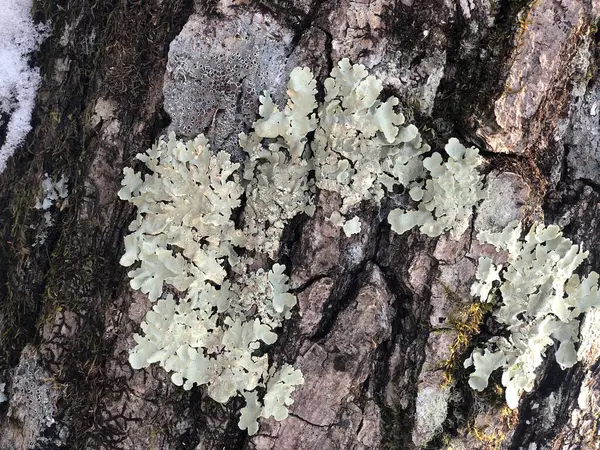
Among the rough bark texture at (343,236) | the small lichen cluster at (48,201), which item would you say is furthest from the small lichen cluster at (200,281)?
the small lichen cluster at (48,201)

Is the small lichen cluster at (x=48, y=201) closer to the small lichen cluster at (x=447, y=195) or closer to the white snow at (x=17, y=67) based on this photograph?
the white snow at (x=17, y=67)

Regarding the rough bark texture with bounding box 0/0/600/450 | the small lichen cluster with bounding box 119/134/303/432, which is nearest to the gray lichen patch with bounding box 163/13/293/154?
the rough bark texture with bounding box 0/0/600/450

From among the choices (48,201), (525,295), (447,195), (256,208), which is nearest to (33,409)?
(48,201)

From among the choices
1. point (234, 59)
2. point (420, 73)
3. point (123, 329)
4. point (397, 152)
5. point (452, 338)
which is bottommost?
point (123, 329)

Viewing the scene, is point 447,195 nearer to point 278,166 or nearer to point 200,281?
point 278,166

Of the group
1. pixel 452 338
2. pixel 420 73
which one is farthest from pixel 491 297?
pixel 420 73

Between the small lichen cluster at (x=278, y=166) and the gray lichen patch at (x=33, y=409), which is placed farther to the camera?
the gray lichen patch at (x=33, y=409)

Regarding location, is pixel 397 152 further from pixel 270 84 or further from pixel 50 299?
pixel 50 299
